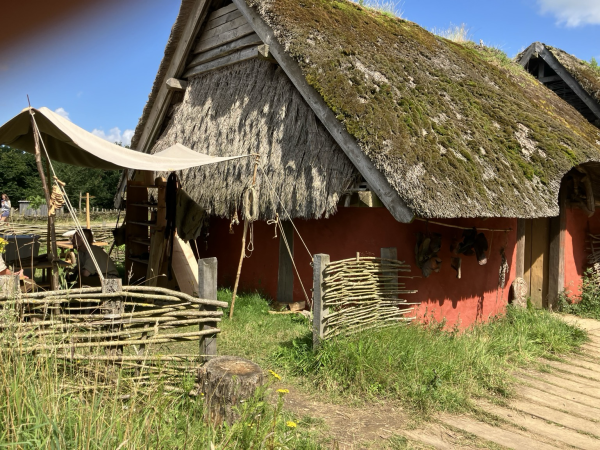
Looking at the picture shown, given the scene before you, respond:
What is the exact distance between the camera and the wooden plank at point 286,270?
261 inches

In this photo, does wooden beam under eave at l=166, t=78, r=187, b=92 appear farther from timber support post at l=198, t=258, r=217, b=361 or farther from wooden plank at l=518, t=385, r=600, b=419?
wooden plank at l=518, t=385, r=600, b=419

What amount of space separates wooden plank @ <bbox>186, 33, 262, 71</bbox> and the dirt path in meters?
4.96

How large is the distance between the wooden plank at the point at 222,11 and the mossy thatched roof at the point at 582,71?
21.5ft

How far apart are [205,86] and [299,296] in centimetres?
375

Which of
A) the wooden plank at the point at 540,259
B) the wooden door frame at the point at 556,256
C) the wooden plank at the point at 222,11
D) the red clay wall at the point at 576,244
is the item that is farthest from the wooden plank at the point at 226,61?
the red clay wall at the point at 576,244

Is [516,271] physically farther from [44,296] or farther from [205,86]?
[44,296]

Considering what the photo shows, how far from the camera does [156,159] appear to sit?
5.46 m

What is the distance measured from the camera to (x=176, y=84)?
26.7ft

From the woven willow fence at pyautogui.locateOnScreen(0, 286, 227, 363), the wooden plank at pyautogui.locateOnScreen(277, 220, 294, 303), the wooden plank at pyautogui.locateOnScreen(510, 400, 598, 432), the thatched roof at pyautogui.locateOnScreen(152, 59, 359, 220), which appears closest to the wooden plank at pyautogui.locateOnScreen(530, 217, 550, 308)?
the wooden plank at pyautogui.locateOnScreen(277, 220, 294, 303)

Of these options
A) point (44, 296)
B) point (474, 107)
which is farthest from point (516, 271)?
point (44, 296)

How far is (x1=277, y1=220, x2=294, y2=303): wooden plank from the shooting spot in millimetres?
6617

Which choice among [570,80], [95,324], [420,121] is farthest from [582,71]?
[95,324]

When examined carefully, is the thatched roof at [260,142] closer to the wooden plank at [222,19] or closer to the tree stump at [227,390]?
the wooden plank at [222,19]

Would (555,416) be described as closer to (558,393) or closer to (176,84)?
(558,393)
